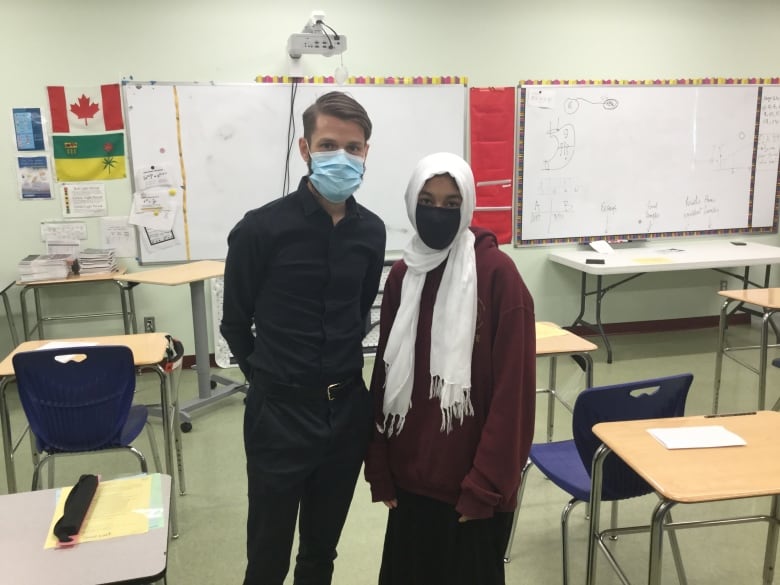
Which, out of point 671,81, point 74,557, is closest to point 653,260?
point 671,81

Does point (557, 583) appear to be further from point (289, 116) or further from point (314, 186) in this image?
point (289, 116)

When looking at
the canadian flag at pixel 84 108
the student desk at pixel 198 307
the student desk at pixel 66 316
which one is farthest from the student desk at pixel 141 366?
the canadian flag at pixel 84 108

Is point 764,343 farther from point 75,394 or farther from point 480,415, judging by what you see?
point 75,394

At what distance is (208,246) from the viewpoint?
418 centimetres

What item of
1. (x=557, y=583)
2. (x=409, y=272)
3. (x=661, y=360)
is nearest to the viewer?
(x=409, y=272)

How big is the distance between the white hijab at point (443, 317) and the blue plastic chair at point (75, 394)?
3.75ft

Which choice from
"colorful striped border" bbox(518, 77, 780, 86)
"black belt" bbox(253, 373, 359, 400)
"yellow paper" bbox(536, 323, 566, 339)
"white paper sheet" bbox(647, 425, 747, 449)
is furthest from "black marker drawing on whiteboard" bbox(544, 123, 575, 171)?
"black belt" bbox(253, 373, 359, 400)

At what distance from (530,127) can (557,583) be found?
335cm

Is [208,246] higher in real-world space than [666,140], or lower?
lower

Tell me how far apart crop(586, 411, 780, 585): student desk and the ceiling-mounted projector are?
303 cm

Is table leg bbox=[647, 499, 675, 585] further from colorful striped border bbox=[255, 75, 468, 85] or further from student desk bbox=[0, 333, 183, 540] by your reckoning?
colorful striped border bbox=[255, 75, 468, 85]

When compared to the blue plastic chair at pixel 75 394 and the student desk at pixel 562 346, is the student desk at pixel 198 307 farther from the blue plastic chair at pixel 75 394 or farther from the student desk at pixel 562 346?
the student desk at pixel 562 346

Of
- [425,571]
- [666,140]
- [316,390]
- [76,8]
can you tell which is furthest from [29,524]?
[666,140]

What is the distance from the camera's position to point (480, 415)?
1.33 m
